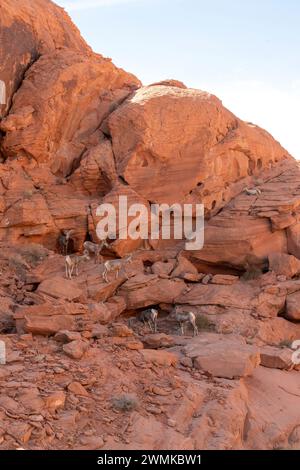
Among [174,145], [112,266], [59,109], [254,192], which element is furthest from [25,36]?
[254,192]

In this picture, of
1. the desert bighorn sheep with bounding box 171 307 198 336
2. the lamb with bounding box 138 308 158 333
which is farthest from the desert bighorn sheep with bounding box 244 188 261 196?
the lamb with bounding box 138 308 158 333

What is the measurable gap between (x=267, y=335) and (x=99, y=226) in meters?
6.28

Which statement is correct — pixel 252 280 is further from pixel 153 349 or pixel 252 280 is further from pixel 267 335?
pixel 153 349

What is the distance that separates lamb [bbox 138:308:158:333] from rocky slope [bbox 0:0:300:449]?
46 centimetres

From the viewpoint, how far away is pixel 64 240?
52.0 feet

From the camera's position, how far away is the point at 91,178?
1659 centimetres

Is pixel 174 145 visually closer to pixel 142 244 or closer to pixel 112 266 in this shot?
pixel 142 244

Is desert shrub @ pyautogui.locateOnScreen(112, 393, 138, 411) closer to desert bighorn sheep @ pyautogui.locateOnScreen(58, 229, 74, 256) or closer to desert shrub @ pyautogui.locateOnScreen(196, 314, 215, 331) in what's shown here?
desert shrub @ pyautogui.locateOnScreen(196, 314, 215, 331)

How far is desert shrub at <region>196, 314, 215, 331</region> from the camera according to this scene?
46.8ft

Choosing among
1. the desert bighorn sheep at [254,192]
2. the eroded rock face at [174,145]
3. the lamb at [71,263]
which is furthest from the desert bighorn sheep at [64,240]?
the desert bighorn sheep at [254,192]

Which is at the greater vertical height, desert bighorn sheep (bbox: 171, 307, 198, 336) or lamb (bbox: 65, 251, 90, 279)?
lamb (bbox: 65, 251, 90, 279)

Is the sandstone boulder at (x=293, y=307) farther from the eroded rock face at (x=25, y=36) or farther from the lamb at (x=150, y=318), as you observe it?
the eroded rock face at (x=25, y=36)

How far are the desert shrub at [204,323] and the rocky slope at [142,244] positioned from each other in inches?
1.4

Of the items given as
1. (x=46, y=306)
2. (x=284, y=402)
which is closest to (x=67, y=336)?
(x=46, y=306)
